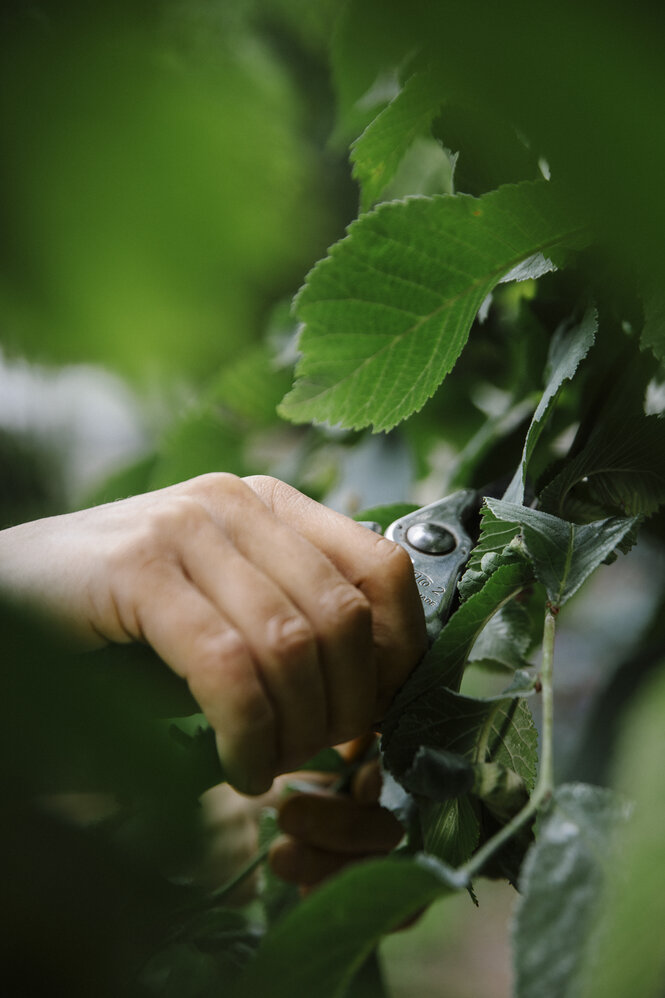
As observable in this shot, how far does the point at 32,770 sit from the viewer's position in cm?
13

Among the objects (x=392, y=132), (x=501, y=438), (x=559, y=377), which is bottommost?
(x=501, y=438)

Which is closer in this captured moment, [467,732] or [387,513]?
[467,732]

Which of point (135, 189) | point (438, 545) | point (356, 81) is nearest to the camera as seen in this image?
point (135, 189)

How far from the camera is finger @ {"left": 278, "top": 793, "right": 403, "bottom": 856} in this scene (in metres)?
0.62

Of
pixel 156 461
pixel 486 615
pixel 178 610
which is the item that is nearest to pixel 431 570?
pixel 486 615

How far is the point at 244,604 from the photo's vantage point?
1.06 feet

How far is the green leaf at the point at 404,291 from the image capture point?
1.25ft

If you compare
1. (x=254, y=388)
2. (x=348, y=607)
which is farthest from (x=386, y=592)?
(x=254, y=388)

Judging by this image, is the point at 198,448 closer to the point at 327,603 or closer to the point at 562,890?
the point at 327,603

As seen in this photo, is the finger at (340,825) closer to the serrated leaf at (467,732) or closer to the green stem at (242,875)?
the green stem at (242,875)

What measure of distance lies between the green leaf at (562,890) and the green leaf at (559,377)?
18 centimetres

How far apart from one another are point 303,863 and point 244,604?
0.40m

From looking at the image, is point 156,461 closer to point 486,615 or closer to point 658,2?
point 486,615

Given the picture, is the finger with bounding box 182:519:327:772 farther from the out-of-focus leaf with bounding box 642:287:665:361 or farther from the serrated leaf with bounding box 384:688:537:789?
the out-of-focus leaf with bounding box 642:287:665:361
